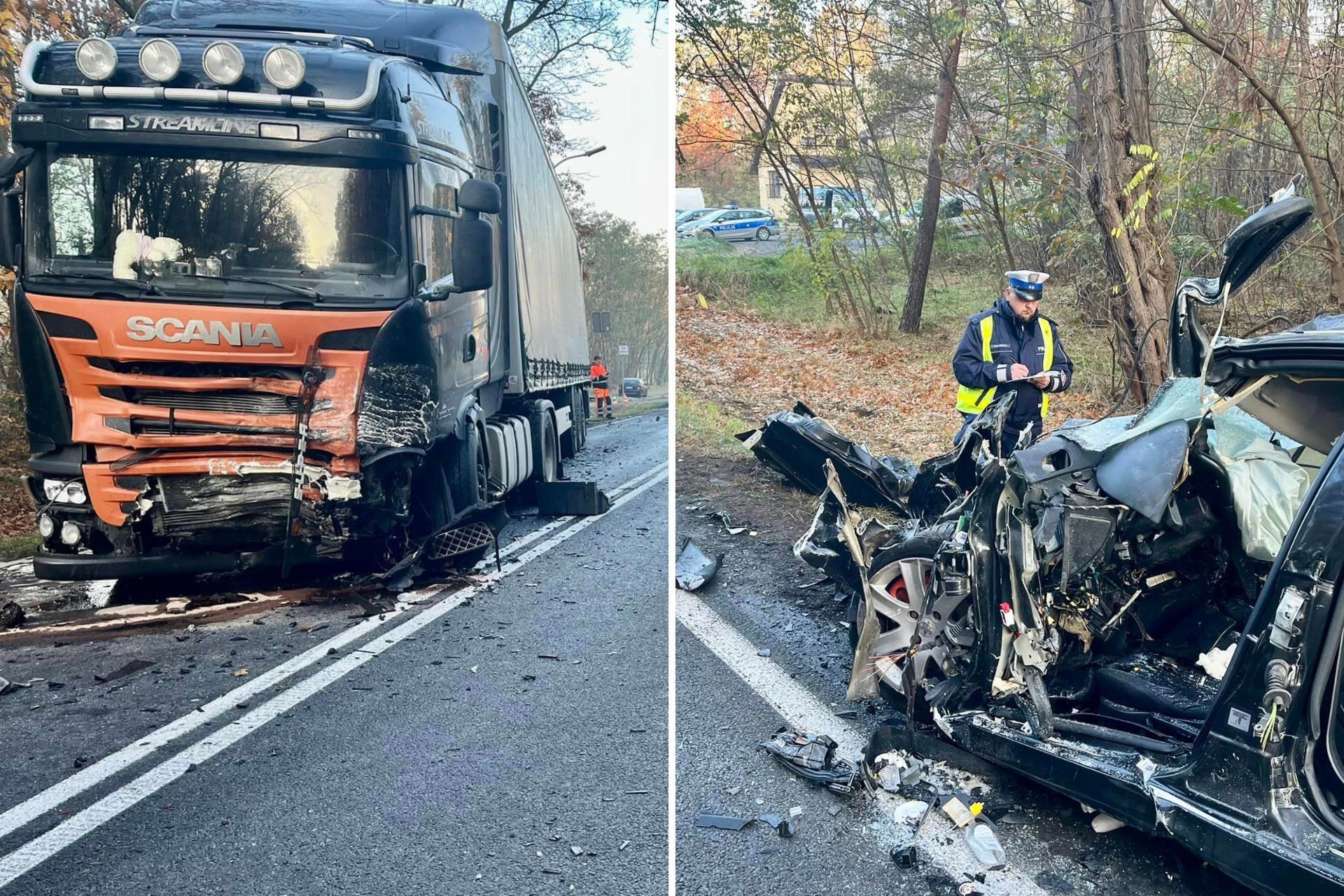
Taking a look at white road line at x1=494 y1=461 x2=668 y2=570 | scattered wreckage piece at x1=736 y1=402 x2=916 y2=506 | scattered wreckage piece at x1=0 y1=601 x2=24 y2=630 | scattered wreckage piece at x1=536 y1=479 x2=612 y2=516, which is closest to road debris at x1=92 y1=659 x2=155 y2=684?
scattered wreckage piece at x1=0 y1=601 x2=24 y2=630

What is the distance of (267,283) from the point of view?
446 cm

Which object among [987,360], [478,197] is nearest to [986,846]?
[987,360]

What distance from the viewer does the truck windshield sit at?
4.41 meters

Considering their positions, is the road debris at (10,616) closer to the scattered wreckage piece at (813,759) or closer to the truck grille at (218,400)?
the truck grille at (218,400)

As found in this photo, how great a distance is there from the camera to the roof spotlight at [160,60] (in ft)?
14.0

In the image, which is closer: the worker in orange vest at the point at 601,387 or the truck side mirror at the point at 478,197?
the truck side mirror at the point at 478,197

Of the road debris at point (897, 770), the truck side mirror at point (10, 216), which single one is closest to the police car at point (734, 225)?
the truck side mirror at point (10, 216)

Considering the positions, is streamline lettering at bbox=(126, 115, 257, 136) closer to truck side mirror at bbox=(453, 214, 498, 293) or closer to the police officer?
truck side mirror at bbox=(453, 214, 498, 293)

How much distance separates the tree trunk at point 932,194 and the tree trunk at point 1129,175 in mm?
2591

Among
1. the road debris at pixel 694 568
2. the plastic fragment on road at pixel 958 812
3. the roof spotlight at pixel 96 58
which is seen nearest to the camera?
the plastic fragment on road at pixel 958 812

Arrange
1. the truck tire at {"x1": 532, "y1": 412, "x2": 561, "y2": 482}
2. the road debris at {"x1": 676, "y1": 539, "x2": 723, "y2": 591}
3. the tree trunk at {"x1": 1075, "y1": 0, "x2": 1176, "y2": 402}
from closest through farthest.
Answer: the road debris at {"x1": 676, "y1": 539, "x2": 723, "y2": 591}, the tree trunk at {"x1": 1075, "y1": 0, "x2": 1176, "y2": 402}, the truck tire at {"x1": 532, "y1": 412, "x2": 561, "y2": 482}

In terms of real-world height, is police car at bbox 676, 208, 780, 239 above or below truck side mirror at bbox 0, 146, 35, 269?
above

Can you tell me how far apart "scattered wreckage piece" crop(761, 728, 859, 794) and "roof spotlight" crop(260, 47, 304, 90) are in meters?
3.58

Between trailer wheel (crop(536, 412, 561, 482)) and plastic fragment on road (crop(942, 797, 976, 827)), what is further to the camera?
trailer wheel (crop(536, 412, 561, 482))
